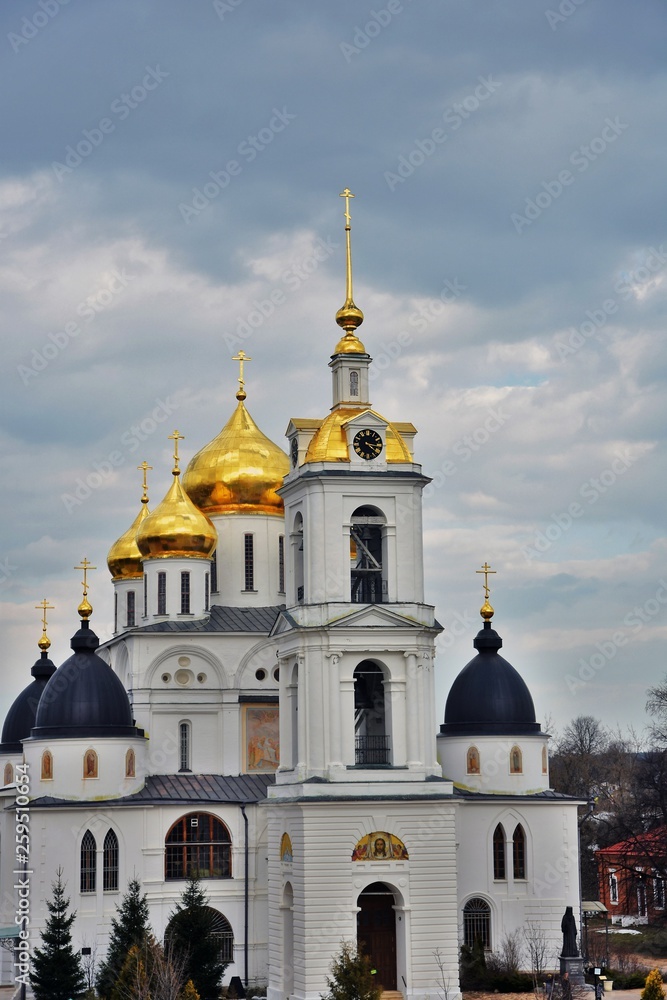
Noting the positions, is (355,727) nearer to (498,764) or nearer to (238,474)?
(498,764)

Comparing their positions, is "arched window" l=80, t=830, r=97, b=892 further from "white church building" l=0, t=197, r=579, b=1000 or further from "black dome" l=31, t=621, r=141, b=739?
"black dome" l=31, t=621, r=141, b=739

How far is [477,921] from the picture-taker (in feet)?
155

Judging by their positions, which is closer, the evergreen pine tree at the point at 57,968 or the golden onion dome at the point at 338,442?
the evergreen pine tree at the point at 57,968

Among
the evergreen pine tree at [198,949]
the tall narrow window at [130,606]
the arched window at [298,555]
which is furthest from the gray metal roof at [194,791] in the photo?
the arched window at [298,555]

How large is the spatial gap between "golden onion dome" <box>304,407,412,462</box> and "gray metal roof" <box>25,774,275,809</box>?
10477 mm

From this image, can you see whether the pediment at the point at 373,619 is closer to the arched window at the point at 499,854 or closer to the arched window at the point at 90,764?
the arched window at the point at 499,854

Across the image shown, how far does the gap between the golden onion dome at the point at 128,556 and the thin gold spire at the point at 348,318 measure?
12.7 metres

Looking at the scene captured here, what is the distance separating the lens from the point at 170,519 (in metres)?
51.5

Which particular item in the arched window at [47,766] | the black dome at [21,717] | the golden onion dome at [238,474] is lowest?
the arched window at [47,766]

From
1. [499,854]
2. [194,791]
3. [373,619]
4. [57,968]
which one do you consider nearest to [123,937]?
[57,968]

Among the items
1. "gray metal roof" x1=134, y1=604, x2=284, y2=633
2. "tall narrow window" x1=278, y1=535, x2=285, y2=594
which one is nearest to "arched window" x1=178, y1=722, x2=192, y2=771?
"gray metal roof" x1=134, y1=604, x2=284, y2=633

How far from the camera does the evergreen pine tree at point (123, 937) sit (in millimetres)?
40741

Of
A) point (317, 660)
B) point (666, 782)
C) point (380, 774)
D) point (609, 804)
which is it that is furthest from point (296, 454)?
point (609, 804)

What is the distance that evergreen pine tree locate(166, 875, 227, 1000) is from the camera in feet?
137
